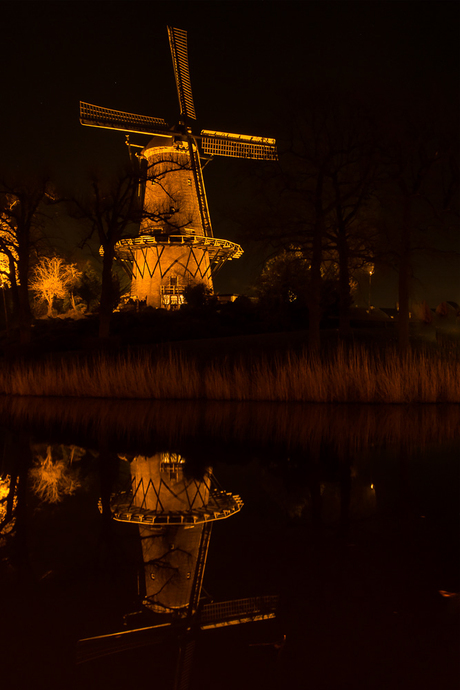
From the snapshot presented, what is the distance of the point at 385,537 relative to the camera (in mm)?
3844

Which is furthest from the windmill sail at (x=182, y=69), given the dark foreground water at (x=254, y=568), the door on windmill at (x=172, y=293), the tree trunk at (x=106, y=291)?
the dark foreground water at (x=254, y=568)

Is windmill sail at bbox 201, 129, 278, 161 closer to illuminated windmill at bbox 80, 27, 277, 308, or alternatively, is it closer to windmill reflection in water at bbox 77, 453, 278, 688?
illuminated windmill at bbox 80, 27, 277, 308

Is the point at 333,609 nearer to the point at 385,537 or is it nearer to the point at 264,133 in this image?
the point at 385,537

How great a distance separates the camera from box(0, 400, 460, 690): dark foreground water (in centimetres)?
237

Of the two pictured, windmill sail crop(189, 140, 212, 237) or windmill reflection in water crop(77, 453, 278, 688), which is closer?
windmill reflection in water crop(77, 453, 278, 688)

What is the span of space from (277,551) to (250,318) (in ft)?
77.5

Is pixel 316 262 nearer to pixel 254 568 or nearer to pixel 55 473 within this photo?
pixel 55 473

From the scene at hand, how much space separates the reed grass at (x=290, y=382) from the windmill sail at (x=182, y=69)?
78.3 feet

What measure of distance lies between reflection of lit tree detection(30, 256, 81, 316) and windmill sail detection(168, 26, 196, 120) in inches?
669

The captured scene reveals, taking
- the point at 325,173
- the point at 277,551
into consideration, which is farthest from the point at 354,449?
the point at 325,173

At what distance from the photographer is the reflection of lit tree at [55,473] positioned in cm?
507

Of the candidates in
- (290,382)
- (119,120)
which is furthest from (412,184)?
(119,120)

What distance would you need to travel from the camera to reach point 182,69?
1331 inches

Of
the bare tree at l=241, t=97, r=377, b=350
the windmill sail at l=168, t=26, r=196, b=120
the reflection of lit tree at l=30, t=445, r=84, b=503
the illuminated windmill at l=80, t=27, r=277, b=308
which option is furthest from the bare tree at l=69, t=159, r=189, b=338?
the windmill sail at l=168, t=26, r=196, b=120
